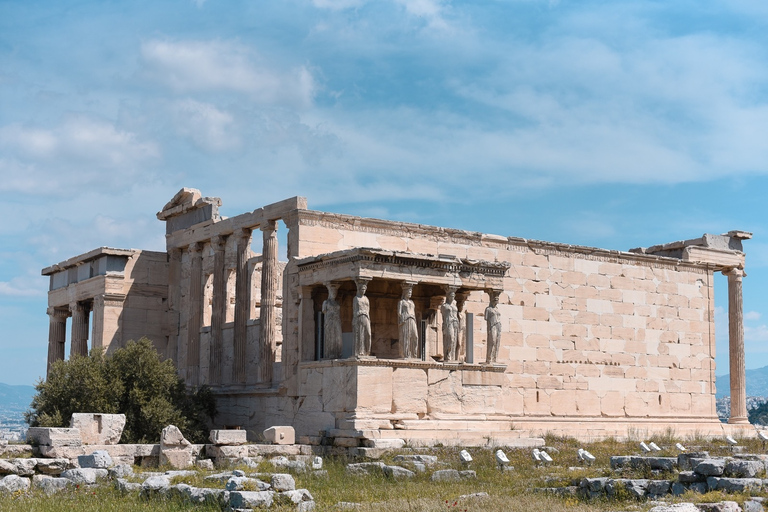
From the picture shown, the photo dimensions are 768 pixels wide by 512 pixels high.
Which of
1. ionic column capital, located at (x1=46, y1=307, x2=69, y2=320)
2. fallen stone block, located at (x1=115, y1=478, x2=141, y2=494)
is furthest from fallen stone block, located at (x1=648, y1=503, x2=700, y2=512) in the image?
ionic column capital, located at (x1=46, y1=307, x2=69, y2=320)

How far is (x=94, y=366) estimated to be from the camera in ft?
72.7

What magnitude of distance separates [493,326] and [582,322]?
492cm

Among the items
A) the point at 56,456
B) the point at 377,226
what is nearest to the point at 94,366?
the point at 56,456

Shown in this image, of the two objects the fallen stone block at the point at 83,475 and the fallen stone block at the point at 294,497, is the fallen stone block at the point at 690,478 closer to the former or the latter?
the fallen stone block at the point at 294,497

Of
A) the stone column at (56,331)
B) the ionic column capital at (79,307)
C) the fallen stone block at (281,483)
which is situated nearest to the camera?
the fallen stone block at (281,483)

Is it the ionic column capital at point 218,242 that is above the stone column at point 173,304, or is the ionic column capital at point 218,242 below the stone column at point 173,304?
above

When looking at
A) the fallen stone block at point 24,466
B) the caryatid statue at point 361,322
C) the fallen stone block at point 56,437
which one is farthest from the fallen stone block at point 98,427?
the caryatid statue at point 361,322

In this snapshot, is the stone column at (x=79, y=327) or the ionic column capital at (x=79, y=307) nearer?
the stone column at (x=79, y=327)

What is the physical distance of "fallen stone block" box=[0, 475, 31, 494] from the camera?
48.2 ft

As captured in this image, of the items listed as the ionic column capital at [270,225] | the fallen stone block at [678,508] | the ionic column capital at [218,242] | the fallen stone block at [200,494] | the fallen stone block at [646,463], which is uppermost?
the ionic column capital at [270,225]

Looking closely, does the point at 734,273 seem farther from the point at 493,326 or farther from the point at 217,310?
the point at 217,310

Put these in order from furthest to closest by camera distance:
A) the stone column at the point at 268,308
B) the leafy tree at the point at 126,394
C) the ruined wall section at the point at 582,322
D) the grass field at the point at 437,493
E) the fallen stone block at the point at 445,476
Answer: the ruined wall section at the point at 582,322 → the stone column at the point at 268,308 → the leafy tree at the point at 126,394 → the fallen stone block at the point at 445,476 → the grass field at the point at 437,493

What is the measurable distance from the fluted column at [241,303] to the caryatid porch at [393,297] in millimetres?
2648

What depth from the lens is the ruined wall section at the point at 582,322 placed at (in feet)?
78.5
